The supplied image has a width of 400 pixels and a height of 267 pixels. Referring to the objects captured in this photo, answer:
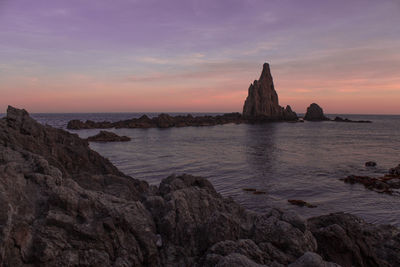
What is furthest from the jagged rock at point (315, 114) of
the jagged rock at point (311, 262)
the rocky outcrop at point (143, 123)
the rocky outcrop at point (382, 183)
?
Answer: the jagged rock at point (311, 262)

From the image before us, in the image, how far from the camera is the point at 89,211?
6.35 meters

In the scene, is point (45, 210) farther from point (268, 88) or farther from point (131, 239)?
point (268, 88)

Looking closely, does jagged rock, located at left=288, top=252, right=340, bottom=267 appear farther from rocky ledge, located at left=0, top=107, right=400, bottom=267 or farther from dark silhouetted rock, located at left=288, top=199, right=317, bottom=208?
dark silhouetted rock, located at left=288, top=199, right=317, bottom=208

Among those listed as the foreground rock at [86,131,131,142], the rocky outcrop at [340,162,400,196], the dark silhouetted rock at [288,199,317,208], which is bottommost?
the dark silhouetted rock at [288,199,317,208]

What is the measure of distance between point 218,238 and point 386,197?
15.8 meters

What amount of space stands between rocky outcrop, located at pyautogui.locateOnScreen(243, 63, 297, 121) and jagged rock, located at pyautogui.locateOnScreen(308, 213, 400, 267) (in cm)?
12339

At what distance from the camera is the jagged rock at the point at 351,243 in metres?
7.29

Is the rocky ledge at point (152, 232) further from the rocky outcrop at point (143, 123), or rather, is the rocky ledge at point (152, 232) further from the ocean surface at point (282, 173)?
the rocky outcrop at point (143, 123)

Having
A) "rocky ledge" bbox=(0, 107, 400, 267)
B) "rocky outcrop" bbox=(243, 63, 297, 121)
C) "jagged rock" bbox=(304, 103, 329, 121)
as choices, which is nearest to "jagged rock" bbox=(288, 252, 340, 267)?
"rocky ledge" bbox=(0, 107, 400, 267)

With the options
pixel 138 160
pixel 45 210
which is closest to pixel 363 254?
pixel 45 210

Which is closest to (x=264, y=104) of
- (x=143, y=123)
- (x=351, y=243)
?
(x=143, y=123)

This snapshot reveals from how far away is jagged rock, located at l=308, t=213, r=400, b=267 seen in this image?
7.29 meters

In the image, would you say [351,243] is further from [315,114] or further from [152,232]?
[315,114]

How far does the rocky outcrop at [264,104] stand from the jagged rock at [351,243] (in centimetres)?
12339
